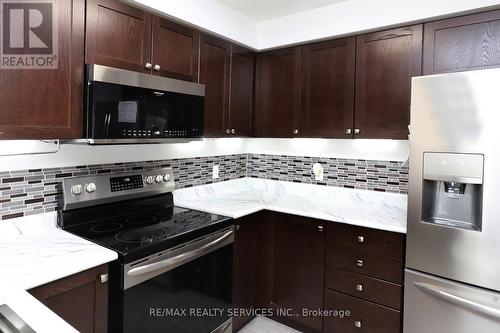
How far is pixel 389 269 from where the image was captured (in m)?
1.93

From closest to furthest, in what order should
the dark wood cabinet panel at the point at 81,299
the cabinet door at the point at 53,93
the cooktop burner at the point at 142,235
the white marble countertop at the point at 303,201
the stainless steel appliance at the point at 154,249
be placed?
the dark wood cabinet panel at the point at 81,299, the cabinet door at the point at 53,93, the stainless steel appliance at the point at 154,249, the cooktop burner at the point at 142,235, the white marble countertop at the point at 303,201

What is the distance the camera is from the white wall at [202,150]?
170 cm

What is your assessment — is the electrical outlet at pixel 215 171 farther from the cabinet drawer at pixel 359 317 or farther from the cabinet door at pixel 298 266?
the cabinet drawer at pixel 359 317

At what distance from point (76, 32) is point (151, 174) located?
955 mm

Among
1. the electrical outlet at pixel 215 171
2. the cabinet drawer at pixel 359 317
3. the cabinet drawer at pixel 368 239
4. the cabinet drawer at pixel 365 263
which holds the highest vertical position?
the electrical outlet at pixel 215 171

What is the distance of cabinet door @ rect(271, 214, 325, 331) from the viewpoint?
7.28ft

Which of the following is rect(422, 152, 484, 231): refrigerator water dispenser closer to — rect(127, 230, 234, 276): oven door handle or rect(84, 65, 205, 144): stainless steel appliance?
rect(127, 230, 234, 276): oven door handle

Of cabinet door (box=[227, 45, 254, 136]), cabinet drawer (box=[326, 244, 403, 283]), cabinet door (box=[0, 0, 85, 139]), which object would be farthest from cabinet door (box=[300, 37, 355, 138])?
cabinet door (box=[0, 0, 85, 139])

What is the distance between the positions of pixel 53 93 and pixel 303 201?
6.03 ft

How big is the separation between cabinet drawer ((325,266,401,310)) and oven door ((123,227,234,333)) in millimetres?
680

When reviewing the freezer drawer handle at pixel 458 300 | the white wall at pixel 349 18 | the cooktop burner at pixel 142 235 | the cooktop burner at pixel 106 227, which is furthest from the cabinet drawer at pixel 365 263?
the white wall at pixel 349 18

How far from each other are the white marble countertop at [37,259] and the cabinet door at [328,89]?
1702mm

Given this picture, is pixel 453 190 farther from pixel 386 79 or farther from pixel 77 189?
pixel 77 189

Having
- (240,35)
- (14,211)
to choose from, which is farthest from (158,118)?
(240,35)
